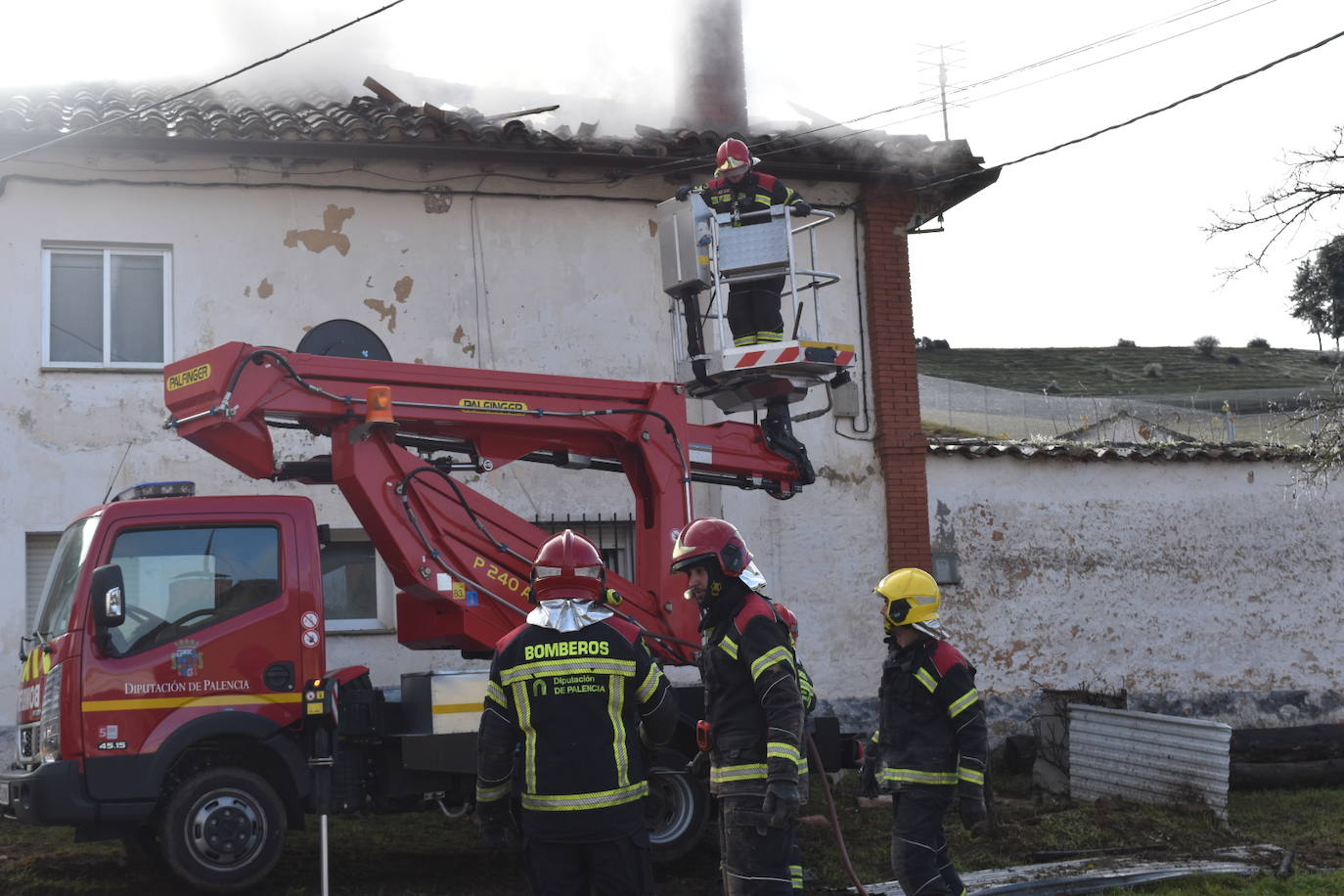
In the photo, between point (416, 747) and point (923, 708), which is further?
point (416, 747)

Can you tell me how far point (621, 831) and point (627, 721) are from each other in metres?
0.41

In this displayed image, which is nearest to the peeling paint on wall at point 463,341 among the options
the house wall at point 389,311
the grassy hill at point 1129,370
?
the house wall at point 389,311

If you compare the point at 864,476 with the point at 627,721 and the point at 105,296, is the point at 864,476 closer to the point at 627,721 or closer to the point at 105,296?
the point at 105,296

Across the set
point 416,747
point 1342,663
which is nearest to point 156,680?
point 416,747

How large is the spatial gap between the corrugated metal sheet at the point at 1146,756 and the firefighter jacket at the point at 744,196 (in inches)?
185

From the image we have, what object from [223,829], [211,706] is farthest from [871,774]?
[211,706]

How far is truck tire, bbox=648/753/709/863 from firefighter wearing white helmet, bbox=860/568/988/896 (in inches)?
82.9

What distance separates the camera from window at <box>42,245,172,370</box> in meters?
11.5

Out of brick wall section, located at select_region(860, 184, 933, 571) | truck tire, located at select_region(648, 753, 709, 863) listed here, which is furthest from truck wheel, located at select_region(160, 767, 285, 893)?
brick wall section, located at select_region(860, 184, 933, 571)

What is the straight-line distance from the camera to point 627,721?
5230 millimetres

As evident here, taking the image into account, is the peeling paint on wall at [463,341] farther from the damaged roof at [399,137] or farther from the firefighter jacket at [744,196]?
the firefighter jacket at [744,196]

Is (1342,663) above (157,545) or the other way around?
the other way around

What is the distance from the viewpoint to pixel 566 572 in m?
5.19

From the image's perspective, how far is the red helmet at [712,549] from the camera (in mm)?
5672
